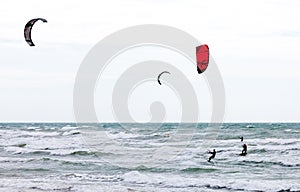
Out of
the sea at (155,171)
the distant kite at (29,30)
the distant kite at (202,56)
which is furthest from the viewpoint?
the sea at (155,171)

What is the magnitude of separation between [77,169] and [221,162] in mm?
7544

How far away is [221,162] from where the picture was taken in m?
27.0

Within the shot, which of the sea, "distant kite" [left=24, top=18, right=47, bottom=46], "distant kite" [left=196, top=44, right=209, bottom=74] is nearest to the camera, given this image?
"distant kite" [left=24, top=18, right=47, bottom=46]

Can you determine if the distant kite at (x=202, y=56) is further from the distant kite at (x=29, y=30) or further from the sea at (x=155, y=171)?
the distant kite at (x=29, y=30)

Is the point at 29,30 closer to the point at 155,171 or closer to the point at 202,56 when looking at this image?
the point at 202,56

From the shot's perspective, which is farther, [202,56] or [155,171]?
[155,171]

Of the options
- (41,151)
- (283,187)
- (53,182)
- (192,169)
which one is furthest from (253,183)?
(41,151)

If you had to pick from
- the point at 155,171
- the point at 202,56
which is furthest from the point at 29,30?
the point at 155,171

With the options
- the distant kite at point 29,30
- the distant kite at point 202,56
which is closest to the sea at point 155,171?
the distant kite at point 202,56

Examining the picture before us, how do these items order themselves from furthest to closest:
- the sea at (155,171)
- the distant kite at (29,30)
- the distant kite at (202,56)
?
the sea at (155,171) → the distant kite at (202,56) → the distant kite at (29,30)

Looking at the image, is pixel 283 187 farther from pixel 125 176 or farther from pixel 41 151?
pixel 41 151

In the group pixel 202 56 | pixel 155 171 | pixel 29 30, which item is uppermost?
pixel 29 30

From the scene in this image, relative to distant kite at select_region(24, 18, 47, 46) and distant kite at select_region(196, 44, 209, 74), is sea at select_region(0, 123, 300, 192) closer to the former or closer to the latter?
distant kite at select_region(196, 44, 209, 74)

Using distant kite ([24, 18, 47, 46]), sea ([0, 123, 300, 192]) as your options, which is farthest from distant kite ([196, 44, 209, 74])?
distant kite ([24, 18, 47, 46])
